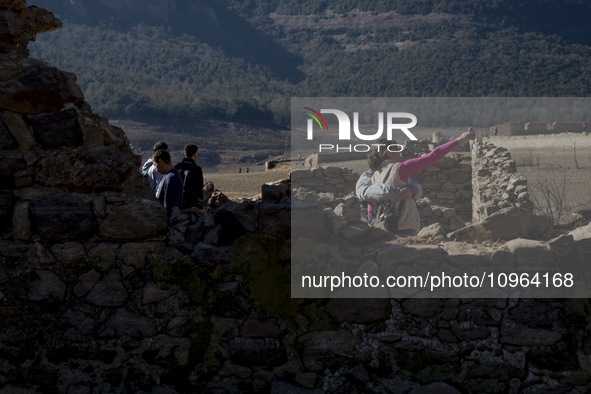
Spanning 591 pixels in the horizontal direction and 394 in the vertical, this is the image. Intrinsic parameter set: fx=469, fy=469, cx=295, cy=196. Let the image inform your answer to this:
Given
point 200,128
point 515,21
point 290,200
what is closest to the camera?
point 290,200

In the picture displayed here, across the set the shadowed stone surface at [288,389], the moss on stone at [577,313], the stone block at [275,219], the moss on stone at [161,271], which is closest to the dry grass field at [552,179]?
the moss on stone at [577,313]

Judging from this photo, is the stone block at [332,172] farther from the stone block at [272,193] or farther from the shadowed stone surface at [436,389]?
the shadowed stone surface at [436,389]

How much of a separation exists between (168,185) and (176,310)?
119 centimetres

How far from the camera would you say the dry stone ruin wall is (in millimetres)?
3047

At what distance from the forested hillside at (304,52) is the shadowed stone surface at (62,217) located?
5992cm

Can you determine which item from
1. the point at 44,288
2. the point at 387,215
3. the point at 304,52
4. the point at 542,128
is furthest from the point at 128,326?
the point at 304,52

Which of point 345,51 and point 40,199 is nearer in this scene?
point 40,199

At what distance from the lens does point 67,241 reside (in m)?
3.12

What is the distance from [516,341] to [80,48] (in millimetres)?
108021

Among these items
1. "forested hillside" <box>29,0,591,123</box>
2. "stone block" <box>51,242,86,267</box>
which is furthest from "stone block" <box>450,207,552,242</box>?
"forested hillside" <box>29,0,591,123</box>

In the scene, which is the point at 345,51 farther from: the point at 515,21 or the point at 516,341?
the point at 516,341

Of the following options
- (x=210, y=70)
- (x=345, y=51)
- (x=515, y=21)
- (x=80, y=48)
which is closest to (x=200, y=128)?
(x=210, y=70)

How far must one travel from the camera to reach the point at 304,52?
343ft

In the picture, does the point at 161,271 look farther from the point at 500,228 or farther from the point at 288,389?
the point at 500,228
